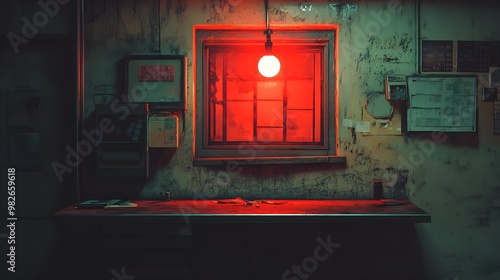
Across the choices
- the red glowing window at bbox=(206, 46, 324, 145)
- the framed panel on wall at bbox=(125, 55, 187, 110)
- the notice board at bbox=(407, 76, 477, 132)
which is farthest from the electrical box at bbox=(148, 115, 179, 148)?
the notice board at bbox=(407, 76, 477, 132)

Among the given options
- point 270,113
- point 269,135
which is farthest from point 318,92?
point 269,135

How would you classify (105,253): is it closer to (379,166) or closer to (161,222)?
(161,222)

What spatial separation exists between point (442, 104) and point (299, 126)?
1488 mm

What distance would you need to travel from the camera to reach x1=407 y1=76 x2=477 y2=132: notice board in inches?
169

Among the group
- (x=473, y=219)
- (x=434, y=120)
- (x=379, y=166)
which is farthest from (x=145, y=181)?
(x=473, y=219)

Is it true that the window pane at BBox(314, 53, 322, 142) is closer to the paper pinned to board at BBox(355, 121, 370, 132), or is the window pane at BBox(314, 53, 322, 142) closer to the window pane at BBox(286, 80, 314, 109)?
the window pane at BBox(286, 80, 314, 109)

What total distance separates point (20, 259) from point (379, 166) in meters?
3.96

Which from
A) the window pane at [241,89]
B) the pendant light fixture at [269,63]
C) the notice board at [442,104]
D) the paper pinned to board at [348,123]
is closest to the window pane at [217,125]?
the window pane at [241,89]

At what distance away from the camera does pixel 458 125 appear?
4.30 meters

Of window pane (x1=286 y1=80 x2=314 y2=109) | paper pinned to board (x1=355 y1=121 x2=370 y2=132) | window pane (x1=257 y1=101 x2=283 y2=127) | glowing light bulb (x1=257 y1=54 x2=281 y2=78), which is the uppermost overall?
glowing light bulb (x1=257 y1=54 x2=281 y2=78)

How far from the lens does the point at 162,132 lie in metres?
4.15

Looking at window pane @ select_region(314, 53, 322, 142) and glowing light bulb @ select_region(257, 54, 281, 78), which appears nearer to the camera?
glowing light bulb @ select_region(257, 54, 281, 78)

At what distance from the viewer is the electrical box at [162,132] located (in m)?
4.15

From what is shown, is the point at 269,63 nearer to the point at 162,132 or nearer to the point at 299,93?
the point at 299,93
